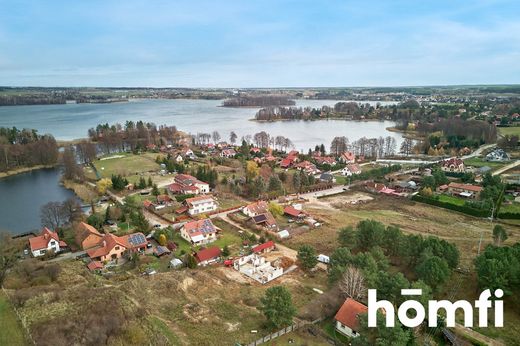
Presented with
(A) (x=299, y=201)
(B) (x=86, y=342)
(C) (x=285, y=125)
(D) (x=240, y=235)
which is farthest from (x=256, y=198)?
(C) (x=285, y=125)

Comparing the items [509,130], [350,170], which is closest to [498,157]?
[350,170]

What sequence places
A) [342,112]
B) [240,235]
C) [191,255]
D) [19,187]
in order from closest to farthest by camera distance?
[191,255] < [240,235] < [19,187] < [342,112]

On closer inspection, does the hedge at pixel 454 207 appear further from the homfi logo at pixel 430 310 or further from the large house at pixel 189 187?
the large house at pixel 189 187

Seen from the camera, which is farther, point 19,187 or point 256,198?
point 19,187

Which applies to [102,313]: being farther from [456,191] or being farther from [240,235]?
[456,191]

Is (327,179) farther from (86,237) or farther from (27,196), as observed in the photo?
(27,196)

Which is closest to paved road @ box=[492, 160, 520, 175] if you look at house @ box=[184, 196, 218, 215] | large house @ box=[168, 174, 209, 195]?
large house @ box=[168, 174, 209, 195]
